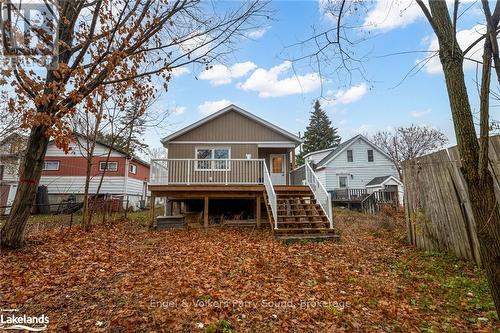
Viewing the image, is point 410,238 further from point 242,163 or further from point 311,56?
point 242,163

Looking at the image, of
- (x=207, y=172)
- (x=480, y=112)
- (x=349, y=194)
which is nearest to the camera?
(x=480, y=112)

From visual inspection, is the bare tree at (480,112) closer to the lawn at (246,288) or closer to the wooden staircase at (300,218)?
the lawn at (246,288)

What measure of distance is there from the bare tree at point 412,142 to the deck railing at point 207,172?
17447mm

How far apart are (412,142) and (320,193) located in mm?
20748

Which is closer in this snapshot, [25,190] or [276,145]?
[25,190]

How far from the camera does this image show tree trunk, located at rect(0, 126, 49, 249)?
6078 mm

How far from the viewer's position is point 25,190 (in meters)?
6.16

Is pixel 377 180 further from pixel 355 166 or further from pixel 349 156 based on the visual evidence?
pixel 349 156

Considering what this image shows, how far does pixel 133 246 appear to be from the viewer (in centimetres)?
757

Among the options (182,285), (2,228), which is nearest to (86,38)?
(2,228)

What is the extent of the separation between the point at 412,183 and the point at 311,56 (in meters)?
4.96

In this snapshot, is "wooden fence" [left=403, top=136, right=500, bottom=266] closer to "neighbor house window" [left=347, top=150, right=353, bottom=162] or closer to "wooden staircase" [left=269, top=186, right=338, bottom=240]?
"wooden staircase" [left=269, top=186, right=338, bottom=240]

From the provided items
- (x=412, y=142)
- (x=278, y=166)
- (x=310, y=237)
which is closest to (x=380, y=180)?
(x=412, y=142)

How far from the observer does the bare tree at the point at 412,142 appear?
24.7m
